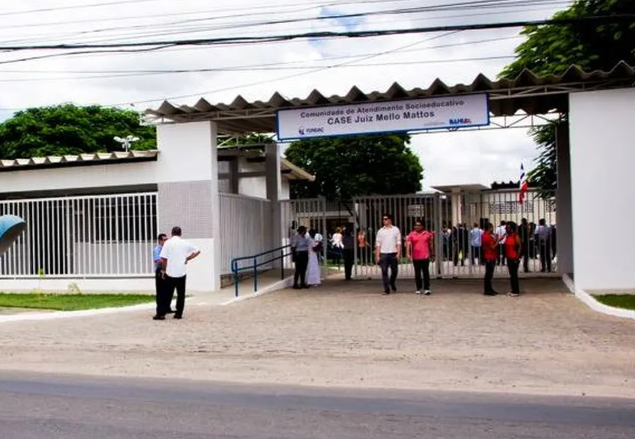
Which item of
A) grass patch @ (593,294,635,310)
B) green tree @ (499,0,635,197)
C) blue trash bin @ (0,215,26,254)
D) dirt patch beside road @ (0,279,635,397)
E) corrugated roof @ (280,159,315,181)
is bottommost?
dirt patch beside road @ (0,279,635,397)

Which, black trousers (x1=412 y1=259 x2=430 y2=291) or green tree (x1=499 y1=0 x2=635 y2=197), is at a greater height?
green tree (x1=499 y1=0 x2=635 y2=197)

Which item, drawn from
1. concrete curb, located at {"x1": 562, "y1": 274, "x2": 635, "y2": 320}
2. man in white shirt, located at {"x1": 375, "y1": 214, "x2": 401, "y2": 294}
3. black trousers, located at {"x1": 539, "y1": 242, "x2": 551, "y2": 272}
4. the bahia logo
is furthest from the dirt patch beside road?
black trousers, located at {"x1": 539, "y1": 242, "x2": 551, "y2": 272}

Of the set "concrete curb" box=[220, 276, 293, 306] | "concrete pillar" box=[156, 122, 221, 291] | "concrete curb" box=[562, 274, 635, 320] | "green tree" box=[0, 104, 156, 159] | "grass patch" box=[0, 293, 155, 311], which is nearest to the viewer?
"concrete curb" box=[562, 274, 635, 320]

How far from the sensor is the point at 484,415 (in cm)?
646

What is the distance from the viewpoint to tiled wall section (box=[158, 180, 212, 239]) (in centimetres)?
1812

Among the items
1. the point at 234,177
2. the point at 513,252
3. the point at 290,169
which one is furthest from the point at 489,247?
the point at 290,169

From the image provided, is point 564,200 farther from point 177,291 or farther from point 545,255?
point 177,291

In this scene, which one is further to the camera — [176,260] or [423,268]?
[423,268]

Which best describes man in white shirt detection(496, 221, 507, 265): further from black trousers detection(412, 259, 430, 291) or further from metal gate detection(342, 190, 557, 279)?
black trousers detection(412, 259, 430, 291)

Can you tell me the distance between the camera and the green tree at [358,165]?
49.1 m

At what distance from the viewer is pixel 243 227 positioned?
2034 cm

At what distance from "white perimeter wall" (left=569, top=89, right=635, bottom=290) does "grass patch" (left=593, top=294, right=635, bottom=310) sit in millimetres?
625

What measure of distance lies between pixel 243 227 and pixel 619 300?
9941 mm

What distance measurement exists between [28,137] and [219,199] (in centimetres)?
2969
